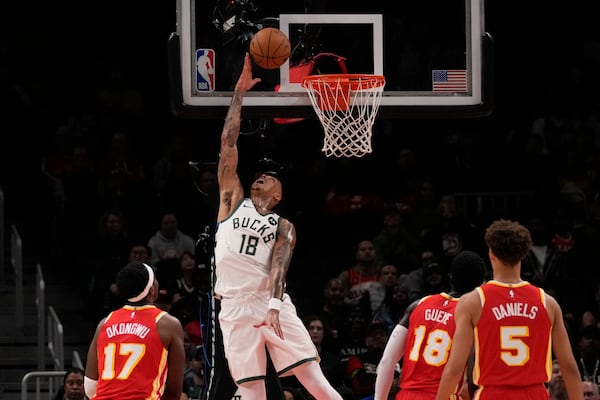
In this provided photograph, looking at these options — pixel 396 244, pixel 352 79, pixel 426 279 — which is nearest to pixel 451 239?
pixel 396 244

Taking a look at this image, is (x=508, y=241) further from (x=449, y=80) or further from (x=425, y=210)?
(x=425, y=210)

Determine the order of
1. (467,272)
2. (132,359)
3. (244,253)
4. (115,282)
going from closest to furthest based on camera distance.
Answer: (132,359) → (467,272) → (244,253) → (115,282)

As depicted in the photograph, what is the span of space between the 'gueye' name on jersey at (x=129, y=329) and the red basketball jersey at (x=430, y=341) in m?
1.64

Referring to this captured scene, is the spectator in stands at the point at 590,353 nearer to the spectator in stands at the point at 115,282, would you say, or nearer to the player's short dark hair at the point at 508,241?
the spectator in stands at the point at 115,282

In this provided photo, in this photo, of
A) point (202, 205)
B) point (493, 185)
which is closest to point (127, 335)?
point (202, 205)

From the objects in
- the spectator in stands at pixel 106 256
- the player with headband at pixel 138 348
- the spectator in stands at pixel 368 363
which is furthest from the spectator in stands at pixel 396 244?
the player with headband at pixel 138 348

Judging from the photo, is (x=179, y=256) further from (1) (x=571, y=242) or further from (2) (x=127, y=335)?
(2) (x=127, y=335)

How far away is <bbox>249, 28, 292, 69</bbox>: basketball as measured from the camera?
9344 millimetres

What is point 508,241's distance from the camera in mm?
7109

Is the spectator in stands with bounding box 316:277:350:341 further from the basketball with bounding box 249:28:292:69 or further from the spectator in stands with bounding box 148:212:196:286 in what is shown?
the basketball with bounding box 249:28:292:69

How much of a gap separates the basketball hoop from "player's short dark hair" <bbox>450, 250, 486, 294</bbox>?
1608mm

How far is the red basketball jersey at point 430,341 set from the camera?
8.27 m

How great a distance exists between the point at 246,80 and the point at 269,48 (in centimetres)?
27

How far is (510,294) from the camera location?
7156mm
